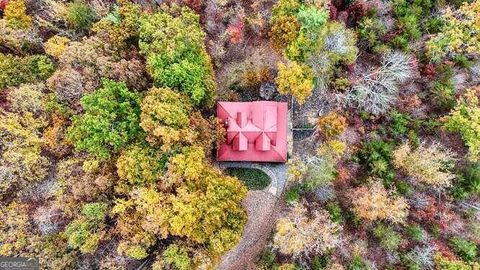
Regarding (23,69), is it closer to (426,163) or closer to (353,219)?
(353,219)

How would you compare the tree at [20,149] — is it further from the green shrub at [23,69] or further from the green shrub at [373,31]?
the green shrub at [373,31]

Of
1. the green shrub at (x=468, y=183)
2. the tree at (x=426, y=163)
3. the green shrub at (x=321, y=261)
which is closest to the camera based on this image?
the tree at (x=426, y=163)

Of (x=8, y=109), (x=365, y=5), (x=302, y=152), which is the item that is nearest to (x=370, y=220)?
(x=302, y=152)

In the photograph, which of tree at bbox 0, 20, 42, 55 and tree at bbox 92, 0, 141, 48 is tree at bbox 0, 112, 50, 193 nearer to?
tree at bbox 0, 20, 42, 55

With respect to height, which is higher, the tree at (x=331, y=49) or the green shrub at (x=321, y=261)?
the tree at (x=331, y=49)

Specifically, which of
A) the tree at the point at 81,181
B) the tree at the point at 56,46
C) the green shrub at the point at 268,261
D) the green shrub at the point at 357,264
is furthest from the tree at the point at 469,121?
the tree at the point at 56,46

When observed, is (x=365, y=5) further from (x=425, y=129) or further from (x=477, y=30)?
(x=425, y=129)
